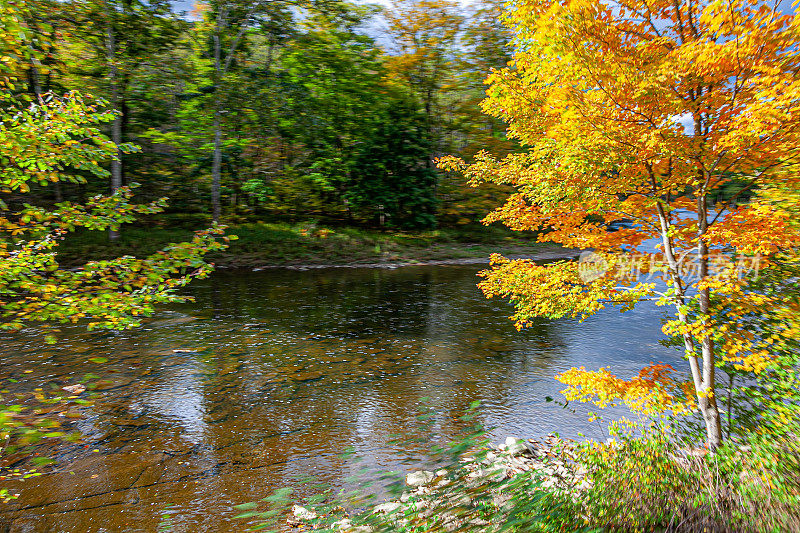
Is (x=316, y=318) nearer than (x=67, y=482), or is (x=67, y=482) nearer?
(x=67, y=482)

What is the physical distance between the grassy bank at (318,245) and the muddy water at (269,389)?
7.10 m

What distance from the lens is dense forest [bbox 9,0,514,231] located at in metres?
23.1

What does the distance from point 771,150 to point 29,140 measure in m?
8.61

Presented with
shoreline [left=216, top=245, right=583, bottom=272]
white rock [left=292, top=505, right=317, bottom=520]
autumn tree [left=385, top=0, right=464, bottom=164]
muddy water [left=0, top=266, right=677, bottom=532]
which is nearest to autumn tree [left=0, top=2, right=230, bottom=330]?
muddy water [left=0, top=266, right=677, bottom=532]

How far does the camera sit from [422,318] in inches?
666

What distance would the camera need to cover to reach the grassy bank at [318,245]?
74.9 ft

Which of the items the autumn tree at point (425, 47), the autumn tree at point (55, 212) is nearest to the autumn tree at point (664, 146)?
the autumn tree at point (55, 212)

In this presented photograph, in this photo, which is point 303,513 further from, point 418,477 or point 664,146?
point 664,146

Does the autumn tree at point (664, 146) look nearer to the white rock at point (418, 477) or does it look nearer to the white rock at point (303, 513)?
the white rock at point (418, 477)

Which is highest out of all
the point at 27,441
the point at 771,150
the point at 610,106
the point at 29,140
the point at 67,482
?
the point at 610,106

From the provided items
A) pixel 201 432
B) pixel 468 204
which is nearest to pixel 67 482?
pixel 201 432

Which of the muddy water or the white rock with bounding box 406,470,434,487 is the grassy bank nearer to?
the muddy water

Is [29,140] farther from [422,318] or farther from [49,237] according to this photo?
[422,318]

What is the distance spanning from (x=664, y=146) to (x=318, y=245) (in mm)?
24331
